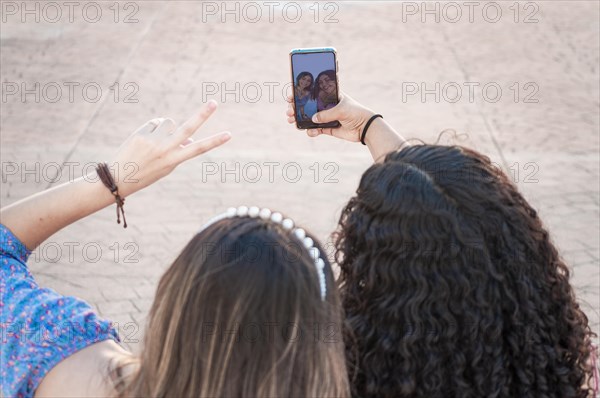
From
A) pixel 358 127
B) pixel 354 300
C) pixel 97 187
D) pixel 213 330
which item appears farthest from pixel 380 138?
pixel 213 330

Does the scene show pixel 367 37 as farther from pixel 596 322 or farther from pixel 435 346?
pixel 435 346

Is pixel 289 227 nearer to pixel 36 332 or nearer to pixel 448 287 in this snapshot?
pixel 448 287

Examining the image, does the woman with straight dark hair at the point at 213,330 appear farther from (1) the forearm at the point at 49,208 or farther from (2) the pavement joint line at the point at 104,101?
(2) the pavement joint line at the point at 104,101

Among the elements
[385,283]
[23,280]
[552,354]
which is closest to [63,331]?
[23,280]

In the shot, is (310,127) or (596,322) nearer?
(310,127)

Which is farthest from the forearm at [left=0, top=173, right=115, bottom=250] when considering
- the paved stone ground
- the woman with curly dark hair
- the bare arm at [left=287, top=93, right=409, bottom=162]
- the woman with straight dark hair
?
the paved stone ground

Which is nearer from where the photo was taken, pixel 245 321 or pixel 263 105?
pixel 245 321

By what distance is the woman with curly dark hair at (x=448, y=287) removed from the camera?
1.58 meters

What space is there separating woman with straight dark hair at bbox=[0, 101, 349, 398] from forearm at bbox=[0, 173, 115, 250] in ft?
0.56

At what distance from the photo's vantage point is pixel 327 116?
2379mm

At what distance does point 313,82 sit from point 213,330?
3.91 ft

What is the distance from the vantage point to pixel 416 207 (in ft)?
5.19

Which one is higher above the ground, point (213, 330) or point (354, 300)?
point (213, 330)

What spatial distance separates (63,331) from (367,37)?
7.06 m
